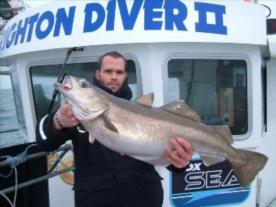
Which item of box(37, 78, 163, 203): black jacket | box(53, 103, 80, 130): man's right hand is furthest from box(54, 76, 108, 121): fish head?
box(37, 78, 163, 203): black jacket

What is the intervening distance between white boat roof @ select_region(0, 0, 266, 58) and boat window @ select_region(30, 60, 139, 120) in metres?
0.40

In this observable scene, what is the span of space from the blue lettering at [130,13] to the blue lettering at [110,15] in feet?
0.22

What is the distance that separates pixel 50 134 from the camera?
138 inches

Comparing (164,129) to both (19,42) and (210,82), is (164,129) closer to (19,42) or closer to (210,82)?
(210,82)

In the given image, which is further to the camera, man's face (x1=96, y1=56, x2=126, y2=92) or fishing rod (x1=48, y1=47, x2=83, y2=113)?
fishing rod (x1=48, y1=47, x2=83, y2=113)

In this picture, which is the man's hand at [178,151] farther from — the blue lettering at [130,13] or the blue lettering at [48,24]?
the blue lettering at [48,24]

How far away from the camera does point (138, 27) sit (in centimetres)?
480

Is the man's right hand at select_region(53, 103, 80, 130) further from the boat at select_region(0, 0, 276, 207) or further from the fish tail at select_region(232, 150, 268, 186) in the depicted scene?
the boat at select_region(0, 0, 276, 207)

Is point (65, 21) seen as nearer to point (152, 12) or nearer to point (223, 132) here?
point (152, 12)

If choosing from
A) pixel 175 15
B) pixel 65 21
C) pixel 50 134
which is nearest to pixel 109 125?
pixel 50 134

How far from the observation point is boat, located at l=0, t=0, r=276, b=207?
4832mm

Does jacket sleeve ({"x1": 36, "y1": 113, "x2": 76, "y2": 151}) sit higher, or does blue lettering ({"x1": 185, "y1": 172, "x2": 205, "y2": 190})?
jacket sleeve ({"x1": 36, "y1": 113, "x2": 76, "y2": 151})

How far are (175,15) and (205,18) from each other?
0.97 ft

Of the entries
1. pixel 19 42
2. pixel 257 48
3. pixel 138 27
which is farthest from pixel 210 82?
pixel 19 42
